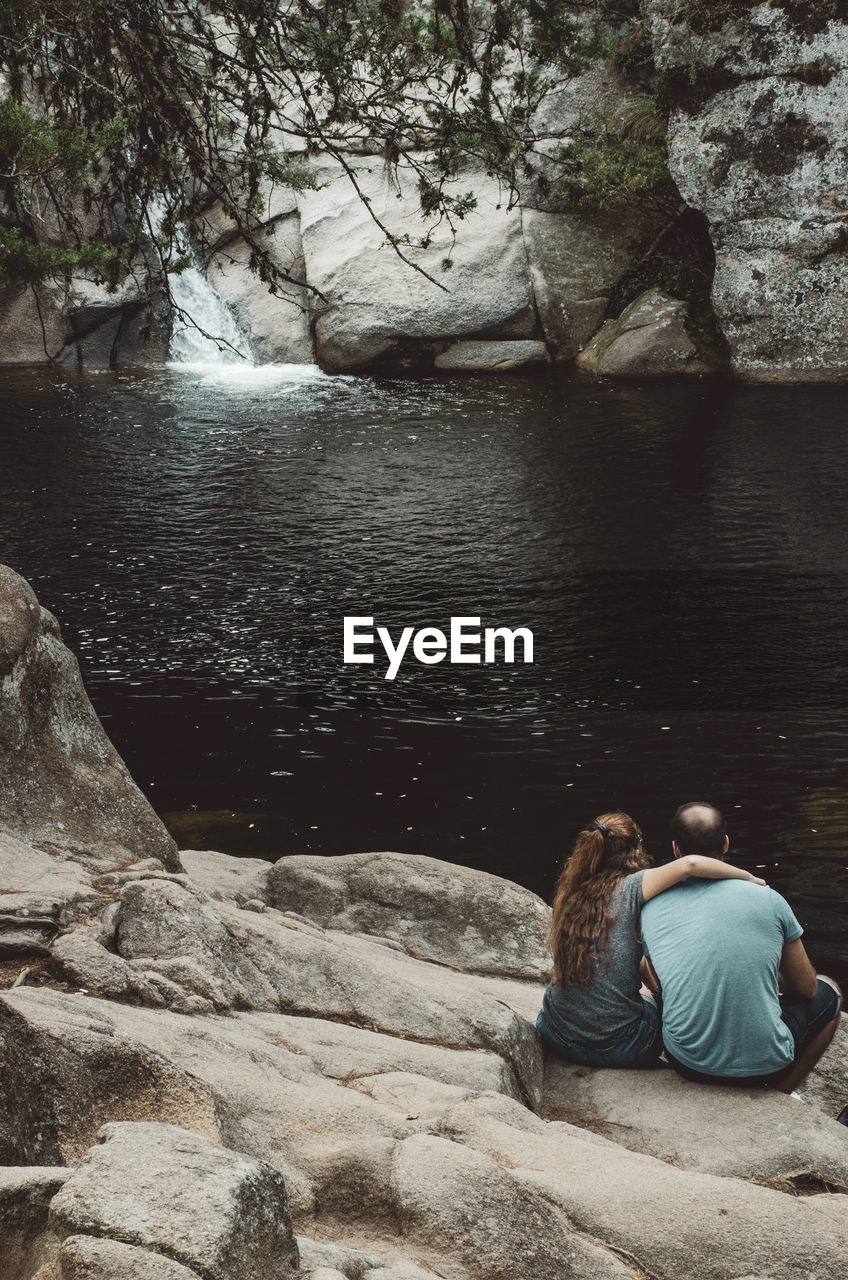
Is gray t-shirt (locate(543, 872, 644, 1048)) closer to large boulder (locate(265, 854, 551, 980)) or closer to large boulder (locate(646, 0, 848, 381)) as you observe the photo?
large boulder (locate(265, 854, 551, 980))

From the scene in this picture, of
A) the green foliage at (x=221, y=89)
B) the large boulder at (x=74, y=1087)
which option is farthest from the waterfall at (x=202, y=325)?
the large boulder at (x=74, y=1087)

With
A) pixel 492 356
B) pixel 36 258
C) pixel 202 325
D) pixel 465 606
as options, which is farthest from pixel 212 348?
pixel 36 258

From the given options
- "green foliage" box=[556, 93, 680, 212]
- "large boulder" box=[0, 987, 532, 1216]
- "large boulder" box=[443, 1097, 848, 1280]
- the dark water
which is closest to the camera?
"large boulder" box=[0, 987, 532, 1216]

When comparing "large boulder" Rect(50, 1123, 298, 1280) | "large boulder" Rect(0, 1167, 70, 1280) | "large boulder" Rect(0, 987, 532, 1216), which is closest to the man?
"large boulder" Rect(0, 987, 532, 1216)

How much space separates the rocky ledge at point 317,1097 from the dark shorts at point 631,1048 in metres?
0.07

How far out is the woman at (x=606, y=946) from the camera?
15.3 feet

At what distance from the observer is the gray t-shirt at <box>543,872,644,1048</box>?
15.3 feet

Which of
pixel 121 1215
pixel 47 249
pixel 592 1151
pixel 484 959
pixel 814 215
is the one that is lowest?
pixel 484 959

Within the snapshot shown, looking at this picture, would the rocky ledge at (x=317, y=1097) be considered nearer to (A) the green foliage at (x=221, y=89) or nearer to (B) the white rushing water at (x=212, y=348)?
(A) the green foliage at (x=221, y=89)

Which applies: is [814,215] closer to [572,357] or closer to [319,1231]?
[572,357]

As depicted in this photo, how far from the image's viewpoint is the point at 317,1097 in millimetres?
3693

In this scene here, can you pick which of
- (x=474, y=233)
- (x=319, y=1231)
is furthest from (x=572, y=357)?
(x=319, y=1231)

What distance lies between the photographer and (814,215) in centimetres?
2094

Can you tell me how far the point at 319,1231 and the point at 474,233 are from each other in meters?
23.7
